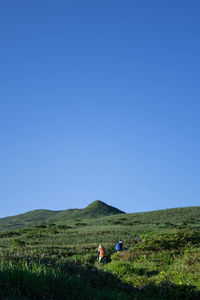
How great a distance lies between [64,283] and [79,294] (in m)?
0.50

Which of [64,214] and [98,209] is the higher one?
[98,209]

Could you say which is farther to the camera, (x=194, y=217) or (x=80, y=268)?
(x=194, y=217)

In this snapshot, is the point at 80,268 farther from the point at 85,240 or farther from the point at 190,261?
the point at 85,240

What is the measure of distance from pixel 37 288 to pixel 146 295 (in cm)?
504

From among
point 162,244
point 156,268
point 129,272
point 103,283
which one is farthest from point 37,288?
point 162,244

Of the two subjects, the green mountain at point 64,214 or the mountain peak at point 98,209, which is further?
the mountain peak at point 98,209

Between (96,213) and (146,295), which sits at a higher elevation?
(96,213)

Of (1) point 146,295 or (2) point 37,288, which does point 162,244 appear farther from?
(2) point 37,288

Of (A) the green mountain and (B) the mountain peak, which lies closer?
(A) the green mountain

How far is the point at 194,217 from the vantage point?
254 ft

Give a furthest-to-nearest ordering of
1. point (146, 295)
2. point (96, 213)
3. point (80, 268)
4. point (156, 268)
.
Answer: point (96, 213), point (156, 268), point (80, 268), point (146, 295)

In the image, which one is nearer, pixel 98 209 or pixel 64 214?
pixel 98 209

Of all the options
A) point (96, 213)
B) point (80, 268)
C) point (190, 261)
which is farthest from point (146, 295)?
point (96, 213)

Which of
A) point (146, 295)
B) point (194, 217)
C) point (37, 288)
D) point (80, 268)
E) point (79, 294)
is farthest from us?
point (194, 217)
